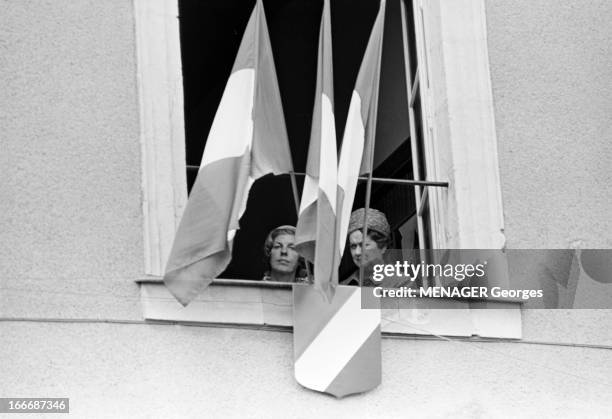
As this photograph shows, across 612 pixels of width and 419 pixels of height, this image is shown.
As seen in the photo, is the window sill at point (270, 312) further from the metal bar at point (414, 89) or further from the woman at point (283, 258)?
the metal bar at point (414, 89)

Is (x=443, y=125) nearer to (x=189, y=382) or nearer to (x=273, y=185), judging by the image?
(x=189, y=382)

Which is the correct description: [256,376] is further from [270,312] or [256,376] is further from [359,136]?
[359,136]

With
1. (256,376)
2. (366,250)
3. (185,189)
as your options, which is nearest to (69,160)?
(185,189)

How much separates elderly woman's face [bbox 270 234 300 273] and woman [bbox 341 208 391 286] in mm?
303

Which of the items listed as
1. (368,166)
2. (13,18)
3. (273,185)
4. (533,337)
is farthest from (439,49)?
(273,185)

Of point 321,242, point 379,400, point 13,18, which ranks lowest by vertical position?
point 379,400

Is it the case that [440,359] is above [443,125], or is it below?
below

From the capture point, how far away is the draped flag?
679 centimetres

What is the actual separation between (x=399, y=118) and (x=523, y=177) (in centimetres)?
329

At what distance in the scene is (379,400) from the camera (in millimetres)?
7020

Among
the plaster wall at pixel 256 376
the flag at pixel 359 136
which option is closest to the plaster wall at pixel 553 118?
the plaster wall at pixel 256 376

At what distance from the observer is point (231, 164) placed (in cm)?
698

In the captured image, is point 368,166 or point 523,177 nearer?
point 368,166

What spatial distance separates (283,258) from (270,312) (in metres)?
1.00
